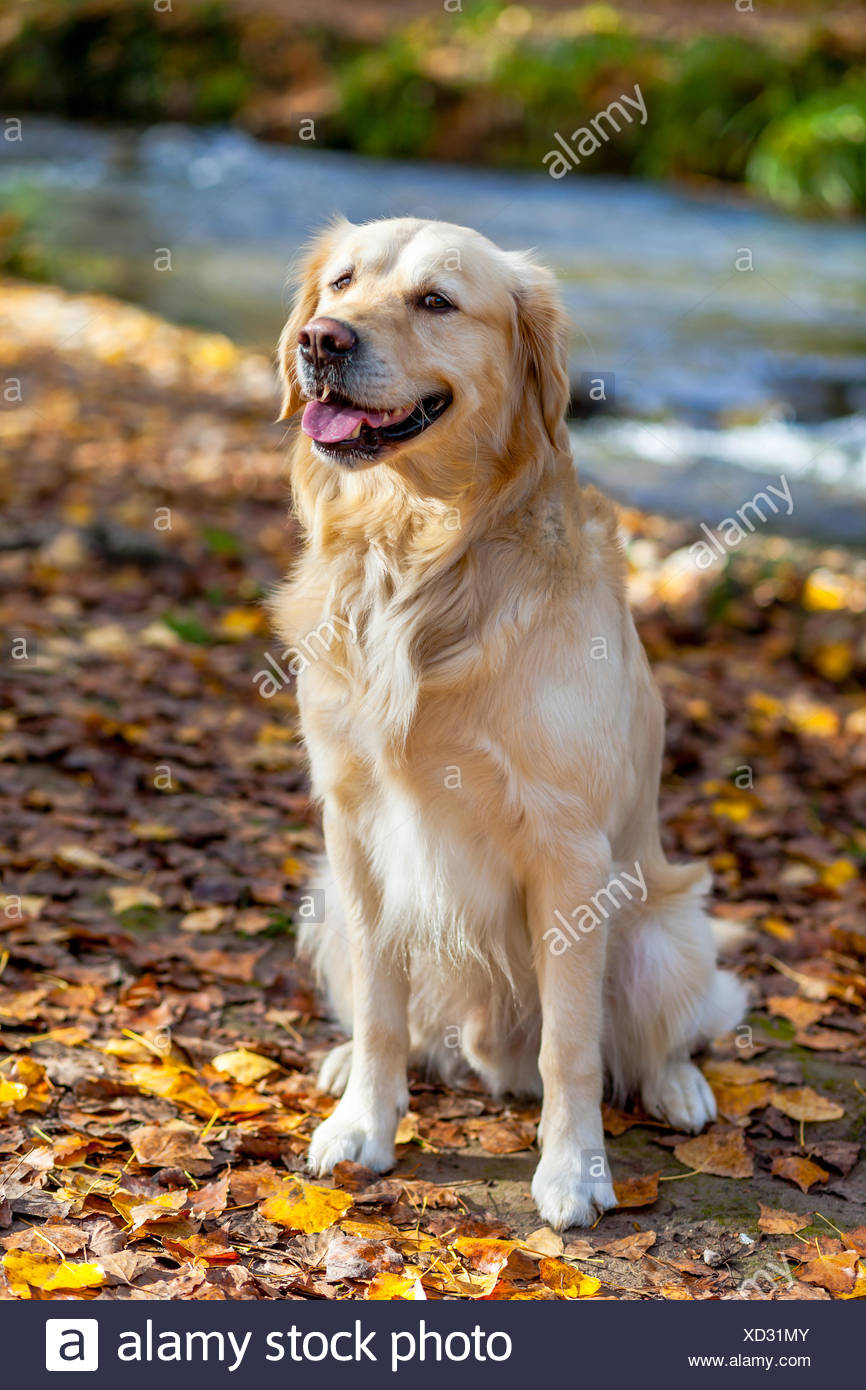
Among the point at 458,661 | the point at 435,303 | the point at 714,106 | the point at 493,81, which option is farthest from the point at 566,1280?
the point at 493,81

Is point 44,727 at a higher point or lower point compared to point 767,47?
lower

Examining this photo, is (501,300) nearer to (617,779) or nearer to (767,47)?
(617,779)

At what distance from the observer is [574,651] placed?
2.61 m

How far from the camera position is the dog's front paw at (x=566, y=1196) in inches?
104

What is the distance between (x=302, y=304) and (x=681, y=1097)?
202 cm

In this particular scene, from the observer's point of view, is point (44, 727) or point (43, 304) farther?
point (43, 304)

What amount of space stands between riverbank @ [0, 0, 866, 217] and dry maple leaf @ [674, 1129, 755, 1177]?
1203cm

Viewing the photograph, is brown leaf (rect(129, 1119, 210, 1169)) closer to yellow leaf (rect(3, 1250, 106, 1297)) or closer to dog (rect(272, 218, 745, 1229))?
dog (rect(272, 218, 745, 1229))

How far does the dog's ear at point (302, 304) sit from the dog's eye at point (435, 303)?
382 mm

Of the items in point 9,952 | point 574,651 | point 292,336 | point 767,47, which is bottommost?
point 9,952

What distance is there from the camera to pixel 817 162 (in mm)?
13328

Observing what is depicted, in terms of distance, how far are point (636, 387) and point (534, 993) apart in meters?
7.16

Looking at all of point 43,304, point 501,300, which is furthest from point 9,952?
point 43,304

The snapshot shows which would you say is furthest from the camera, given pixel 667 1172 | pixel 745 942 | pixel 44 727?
pixel 44 727
